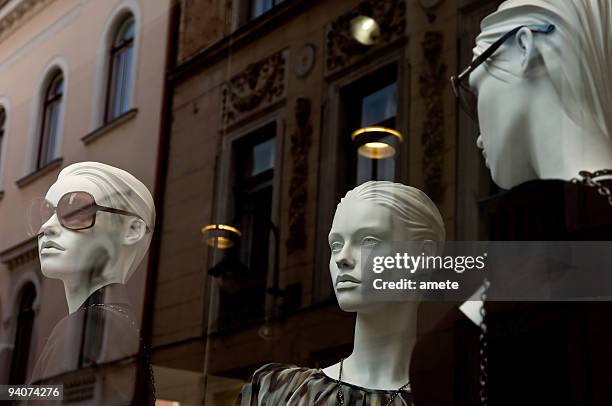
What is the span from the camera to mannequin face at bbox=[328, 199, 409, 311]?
280 cm

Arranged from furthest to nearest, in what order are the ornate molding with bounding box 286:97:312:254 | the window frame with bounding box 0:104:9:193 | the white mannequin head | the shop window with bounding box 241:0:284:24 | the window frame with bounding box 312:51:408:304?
the window frame with bounding box 0:104:9:193, the shop window with bounding box 241:0:284:24, the ornate molding with bounding box 286:97:312:254, the window frame with bounding box 312:51:408:304, the white mannequin head

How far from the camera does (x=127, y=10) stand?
4.05 meters

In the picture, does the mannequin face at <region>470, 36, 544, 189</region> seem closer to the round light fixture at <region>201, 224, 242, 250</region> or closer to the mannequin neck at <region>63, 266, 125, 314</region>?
the round light fixture at <region>201, 224, 242, 250</region>

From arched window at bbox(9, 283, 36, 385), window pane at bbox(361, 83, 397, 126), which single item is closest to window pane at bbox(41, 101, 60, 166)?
arched window at bbox(9, 283, 36, 385)

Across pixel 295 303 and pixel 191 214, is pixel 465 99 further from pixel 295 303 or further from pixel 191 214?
pixel 191 214

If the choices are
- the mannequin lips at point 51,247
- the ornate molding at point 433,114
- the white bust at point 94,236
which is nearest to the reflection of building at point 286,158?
the ornate molding at point 433,114

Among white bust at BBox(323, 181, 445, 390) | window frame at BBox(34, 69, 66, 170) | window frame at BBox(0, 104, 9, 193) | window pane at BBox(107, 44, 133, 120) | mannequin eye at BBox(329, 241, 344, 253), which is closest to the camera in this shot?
white bust at BBox(323, 181, 445, 390)

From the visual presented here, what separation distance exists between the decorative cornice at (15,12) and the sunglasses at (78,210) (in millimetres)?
1249

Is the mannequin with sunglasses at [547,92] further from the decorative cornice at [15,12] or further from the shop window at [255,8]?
the decorative cornice at [15,12]

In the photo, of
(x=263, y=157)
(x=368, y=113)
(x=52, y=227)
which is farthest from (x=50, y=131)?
(x=368, y=113)

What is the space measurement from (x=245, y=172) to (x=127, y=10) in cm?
101

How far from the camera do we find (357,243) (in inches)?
111

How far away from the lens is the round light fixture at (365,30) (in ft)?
10.5

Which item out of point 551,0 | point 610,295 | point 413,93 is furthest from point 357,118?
point 610,295
